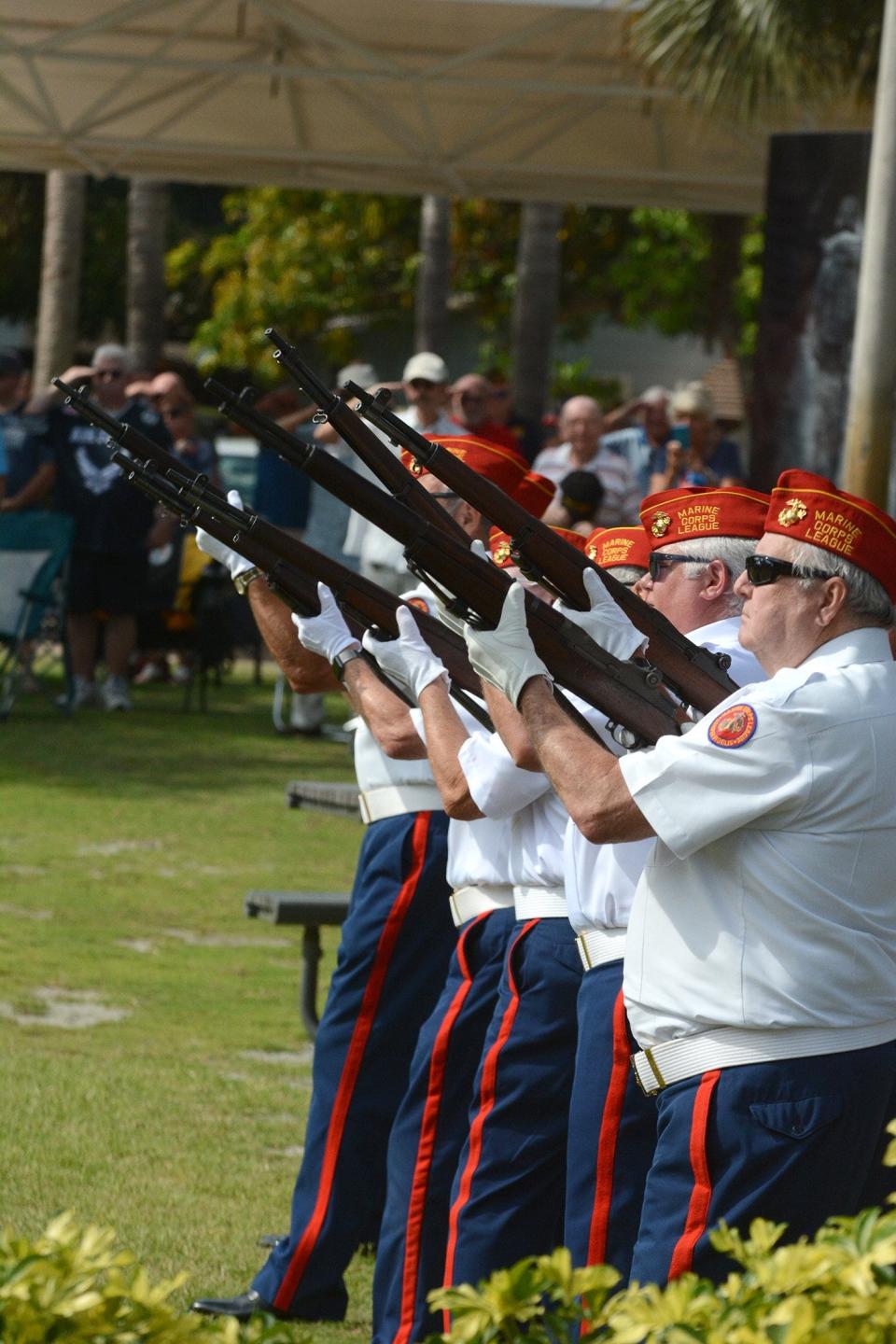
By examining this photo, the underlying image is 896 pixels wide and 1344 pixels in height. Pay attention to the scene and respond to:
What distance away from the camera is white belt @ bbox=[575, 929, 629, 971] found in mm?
4062

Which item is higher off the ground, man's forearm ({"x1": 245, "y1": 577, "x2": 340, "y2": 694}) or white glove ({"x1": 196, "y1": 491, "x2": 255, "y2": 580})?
white glove ({"x1": 196, "y1": 491, "x2": 255, "y2": 580})

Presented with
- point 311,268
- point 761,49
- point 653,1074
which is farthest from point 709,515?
point 311,268

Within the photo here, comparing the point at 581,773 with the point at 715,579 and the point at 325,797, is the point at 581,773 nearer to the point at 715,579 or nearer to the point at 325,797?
the point at 715,579

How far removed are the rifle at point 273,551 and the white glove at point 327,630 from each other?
21 millimetres

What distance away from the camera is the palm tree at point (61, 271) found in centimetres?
2164

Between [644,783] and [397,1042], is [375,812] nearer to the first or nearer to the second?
[397,1042]

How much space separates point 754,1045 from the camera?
343 cm

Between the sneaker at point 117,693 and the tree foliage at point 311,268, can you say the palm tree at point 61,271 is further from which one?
the tree foliage at point 311,268

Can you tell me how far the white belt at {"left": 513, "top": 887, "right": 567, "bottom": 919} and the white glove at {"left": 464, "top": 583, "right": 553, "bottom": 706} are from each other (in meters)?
0.81

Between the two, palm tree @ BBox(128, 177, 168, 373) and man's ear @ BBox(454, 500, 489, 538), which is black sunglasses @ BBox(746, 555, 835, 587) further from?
palm tree @ BBox(128, 177, 168, 373)

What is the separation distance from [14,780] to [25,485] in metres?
3.67

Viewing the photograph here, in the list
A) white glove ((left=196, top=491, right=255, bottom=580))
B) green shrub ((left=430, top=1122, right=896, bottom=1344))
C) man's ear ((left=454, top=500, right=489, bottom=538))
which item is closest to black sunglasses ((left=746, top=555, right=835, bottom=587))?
green shrub ((left=430, top=1122, right=896, bottom=1344))

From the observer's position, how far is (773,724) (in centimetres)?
333

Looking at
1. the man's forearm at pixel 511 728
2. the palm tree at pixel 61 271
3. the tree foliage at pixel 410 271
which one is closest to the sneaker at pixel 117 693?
the palm tree at pixel 61 271
